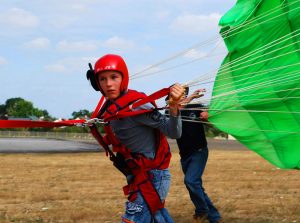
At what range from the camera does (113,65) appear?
3.62 meters

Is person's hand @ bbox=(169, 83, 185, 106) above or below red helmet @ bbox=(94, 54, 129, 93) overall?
below

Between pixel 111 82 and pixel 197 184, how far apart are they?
303cm

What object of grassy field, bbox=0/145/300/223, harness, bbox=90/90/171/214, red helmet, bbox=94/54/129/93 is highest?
red helmet, bbox=94/54/129/93

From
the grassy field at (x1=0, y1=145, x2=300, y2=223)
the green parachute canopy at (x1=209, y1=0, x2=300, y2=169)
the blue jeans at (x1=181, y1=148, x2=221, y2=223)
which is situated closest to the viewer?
the green parachute canopy at (x1=209, y1=0, x2=300, y2=169)

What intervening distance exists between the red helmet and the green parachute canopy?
1.18 metres

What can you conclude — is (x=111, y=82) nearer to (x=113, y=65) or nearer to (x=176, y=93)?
(x=113, y=65)

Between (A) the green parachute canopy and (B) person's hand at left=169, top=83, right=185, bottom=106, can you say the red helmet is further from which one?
(A) the green parachute canopy

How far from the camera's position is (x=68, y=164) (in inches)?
598

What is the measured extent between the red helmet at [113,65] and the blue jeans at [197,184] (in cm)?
292

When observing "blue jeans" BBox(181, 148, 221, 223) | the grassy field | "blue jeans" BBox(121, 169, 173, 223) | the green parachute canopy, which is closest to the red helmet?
"blue jeans" BBox(121, 169, 173, 223)

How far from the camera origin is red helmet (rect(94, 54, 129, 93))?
362 cm

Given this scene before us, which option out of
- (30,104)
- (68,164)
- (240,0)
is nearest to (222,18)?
(240,0)

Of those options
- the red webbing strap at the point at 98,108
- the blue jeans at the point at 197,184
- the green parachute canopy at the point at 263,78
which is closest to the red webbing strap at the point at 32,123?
the red webbing strap at the point at 98,108

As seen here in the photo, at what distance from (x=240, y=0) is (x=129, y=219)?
2.41 m
